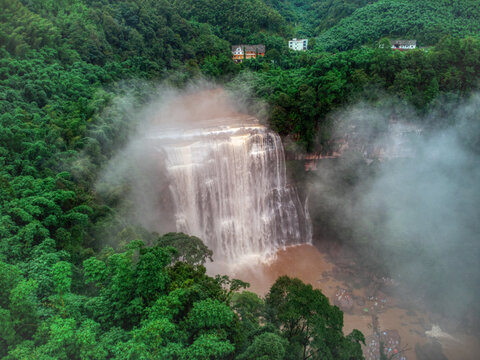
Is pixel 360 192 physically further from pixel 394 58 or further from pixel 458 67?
pixel 458 67

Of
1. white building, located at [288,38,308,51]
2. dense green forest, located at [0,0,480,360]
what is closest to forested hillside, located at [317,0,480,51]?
dense green forest, located at [0,0,480,360]

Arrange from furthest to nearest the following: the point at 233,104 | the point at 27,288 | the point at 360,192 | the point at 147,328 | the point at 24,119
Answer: the point at 233,104 → the point at 360,192 → the point at 24,119 → the point at 27,288 → the point at 147,328

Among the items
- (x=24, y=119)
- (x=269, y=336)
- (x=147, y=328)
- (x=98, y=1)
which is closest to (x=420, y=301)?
(x=269, y=336)

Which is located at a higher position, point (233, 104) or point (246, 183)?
point (233, 104)

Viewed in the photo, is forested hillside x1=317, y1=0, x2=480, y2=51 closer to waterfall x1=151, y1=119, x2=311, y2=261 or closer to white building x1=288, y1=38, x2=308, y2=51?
white building x1=288, y1=38, x2=308, y2=51

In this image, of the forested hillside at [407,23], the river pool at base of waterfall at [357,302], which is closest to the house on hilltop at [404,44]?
the forested hillside at [407,23]

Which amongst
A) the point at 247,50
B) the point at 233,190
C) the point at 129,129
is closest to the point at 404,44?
the point at 247,50

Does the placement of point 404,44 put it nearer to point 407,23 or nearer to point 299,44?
point 407,23
